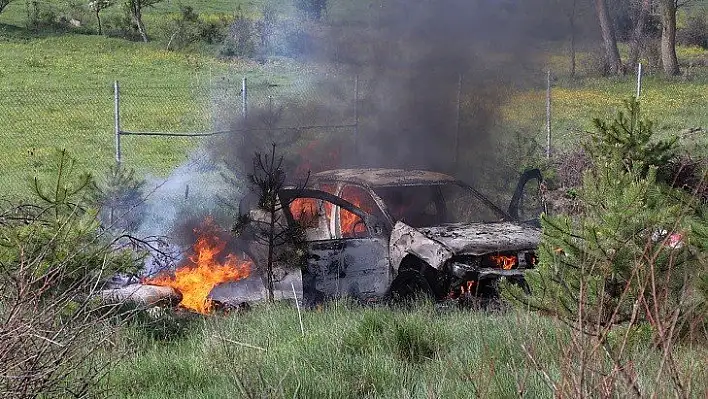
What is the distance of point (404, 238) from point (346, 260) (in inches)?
22.2

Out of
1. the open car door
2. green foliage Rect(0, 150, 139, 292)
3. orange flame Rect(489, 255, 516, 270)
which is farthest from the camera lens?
the open car door

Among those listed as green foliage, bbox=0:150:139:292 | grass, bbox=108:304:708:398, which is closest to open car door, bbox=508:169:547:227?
grass, bbox=108:304:708:398

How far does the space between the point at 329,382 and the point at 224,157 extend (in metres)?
8.70

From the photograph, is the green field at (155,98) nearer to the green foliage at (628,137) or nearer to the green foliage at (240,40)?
the green foliage at (240,40)

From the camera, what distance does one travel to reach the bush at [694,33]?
133 ft

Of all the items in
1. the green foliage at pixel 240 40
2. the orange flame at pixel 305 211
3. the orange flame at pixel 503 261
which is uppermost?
the green foliage at pixel 240 40

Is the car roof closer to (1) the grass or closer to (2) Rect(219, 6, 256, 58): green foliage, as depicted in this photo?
(1) the grass

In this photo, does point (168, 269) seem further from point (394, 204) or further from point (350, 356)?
point (350, 356)

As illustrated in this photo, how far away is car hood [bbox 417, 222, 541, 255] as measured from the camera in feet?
27.4

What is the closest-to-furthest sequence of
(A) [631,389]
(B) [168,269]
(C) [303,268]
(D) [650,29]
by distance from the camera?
1. (A) [631,389]
2. (C) [303,268]
3. (B) [168,269]
4. (D) [650,29]

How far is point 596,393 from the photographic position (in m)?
3.78

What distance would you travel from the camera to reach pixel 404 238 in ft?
28.3

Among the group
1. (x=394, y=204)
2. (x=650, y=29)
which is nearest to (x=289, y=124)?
(x=394, y=204)

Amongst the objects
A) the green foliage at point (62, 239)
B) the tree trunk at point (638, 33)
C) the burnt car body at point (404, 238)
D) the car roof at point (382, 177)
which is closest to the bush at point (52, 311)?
the green foliage at point (62, 239)
